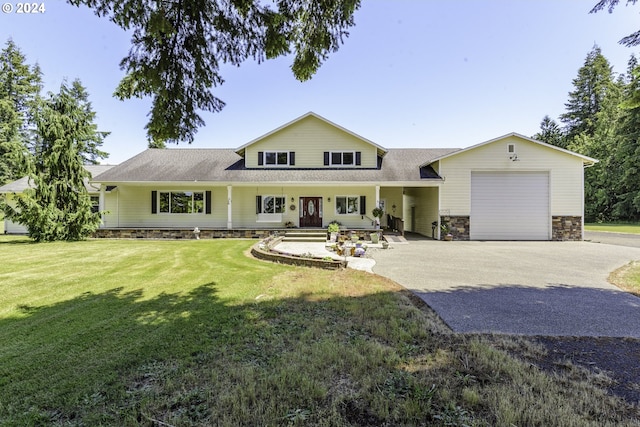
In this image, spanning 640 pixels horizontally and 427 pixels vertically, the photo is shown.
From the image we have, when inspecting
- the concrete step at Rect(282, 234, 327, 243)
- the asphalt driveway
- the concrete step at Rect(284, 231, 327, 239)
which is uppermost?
the concrete step at Rect(284, 231, 327, 239)

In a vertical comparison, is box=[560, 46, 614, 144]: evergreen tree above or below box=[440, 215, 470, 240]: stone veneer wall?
above

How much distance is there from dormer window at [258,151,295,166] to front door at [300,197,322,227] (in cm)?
251

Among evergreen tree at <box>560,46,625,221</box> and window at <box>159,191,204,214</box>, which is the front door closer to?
window at <box>159,191,204,214</box>

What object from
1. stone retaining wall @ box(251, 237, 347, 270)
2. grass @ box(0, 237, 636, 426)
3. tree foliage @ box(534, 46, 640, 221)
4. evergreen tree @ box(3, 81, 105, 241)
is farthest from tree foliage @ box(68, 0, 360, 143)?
tree foliage @ box(534, 46, 640, 221)

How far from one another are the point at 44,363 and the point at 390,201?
58.7 ft

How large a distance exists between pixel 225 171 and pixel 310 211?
550 cm

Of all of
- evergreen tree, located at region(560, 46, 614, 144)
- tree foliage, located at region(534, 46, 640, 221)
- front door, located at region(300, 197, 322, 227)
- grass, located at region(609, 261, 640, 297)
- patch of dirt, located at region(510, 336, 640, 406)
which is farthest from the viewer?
evergreen tree, located at region(560, 46, 614, 144)

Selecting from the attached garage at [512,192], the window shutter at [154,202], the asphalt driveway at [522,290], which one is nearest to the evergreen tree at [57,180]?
the window shutter at [154,202]

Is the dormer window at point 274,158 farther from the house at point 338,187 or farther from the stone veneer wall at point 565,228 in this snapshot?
the stone veneer wall at point 565,228

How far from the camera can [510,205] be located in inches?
602

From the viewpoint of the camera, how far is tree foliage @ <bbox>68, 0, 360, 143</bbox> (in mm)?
3980

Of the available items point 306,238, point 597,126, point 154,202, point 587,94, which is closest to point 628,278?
point 306,238

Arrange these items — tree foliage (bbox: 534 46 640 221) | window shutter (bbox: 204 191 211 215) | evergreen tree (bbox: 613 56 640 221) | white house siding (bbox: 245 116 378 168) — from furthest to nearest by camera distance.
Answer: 1. tree foliage (bbox: 534 46 640 221)
2. evergreen tree (bbox: 613 56 640 221)
3. white house siding (bbox: 245 116 378 168)
4. window shutter (bbox: 204 191 211 215)

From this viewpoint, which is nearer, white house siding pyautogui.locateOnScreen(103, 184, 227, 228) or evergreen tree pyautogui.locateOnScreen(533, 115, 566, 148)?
white house siding pyautogui.locateOnScreen(103, 184, 227, 228)
